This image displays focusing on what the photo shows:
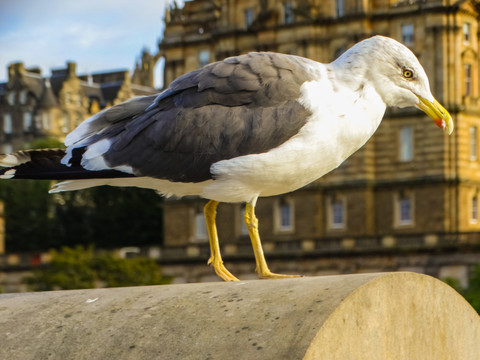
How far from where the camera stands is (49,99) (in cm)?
12156

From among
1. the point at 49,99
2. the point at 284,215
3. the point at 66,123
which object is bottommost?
the point at 284,215

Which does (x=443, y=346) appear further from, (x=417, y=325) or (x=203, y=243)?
(x=203, y=243)

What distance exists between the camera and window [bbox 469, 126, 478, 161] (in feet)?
255

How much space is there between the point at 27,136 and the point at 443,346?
113651 millimetres

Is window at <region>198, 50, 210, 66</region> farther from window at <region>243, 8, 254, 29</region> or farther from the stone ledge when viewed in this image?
the stone ledge

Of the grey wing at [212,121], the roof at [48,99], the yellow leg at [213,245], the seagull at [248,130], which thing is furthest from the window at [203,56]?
the grey wing at [212,121]

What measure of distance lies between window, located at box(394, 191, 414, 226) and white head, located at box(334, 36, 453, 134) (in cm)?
6792

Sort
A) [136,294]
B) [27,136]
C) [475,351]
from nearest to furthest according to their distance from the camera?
1. [136,294]
2. [475,351]
3. [27,136]

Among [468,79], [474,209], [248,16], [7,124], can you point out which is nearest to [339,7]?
[248,16]

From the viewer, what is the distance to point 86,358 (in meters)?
8.82

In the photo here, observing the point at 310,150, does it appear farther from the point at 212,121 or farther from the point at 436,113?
the point at 436,113

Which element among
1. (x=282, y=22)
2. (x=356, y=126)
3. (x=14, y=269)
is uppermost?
(x=282, y=22)

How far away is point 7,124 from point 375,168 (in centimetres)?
5324

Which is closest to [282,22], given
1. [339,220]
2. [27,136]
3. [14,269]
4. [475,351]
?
[339,220]
